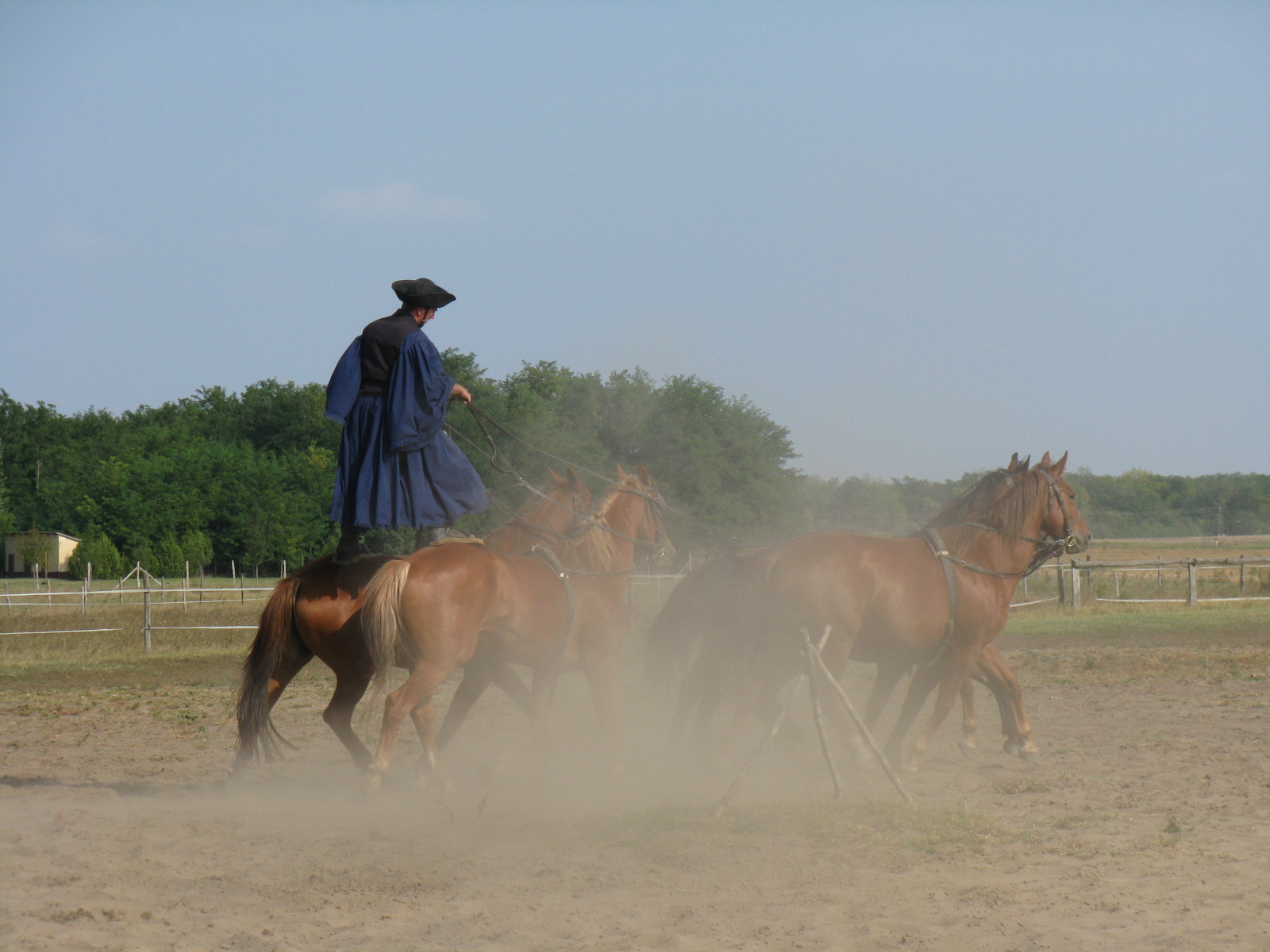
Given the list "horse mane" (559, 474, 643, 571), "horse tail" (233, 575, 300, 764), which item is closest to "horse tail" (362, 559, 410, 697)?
"horse tail" (233, 575, 300, 764)

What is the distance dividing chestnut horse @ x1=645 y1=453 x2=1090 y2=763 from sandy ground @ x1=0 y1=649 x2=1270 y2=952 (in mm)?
530

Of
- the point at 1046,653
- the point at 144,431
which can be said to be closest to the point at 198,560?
the point at 144,431

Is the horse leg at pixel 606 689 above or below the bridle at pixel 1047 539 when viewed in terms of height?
below

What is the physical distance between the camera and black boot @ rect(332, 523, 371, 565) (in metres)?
6.46

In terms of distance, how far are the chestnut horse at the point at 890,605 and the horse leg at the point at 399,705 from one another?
1.70 m

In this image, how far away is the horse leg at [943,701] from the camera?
278 inches

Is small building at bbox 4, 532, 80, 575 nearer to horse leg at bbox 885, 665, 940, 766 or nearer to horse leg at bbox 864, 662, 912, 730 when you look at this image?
horse leg at bbox 864, 662, 912, 730

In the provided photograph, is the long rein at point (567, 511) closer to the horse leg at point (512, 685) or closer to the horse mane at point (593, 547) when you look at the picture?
the horse mane at point (593, 547)

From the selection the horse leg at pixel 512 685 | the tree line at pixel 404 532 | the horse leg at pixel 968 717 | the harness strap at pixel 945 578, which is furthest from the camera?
the tree line at pixel 404 532

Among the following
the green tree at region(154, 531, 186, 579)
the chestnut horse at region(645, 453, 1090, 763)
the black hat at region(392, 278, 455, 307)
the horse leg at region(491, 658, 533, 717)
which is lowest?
the green tree at region(154, 531, 186, 579)

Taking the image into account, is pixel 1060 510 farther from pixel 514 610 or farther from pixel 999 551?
pixel 514 610

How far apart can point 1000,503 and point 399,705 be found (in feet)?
14.4

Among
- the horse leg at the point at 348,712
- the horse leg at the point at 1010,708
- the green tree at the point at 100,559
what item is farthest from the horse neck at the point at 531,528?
the green tree at the point at 100,559

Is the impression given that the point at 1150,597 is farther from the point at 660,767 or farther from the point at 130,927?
the point at 130,927
